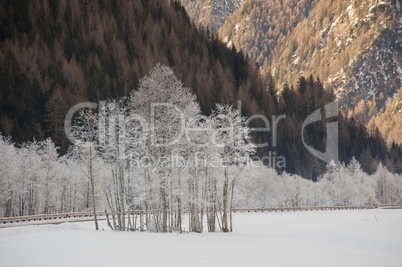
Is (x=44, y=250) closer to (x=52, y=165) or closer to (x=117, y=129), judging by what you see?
(x=117, y=129)

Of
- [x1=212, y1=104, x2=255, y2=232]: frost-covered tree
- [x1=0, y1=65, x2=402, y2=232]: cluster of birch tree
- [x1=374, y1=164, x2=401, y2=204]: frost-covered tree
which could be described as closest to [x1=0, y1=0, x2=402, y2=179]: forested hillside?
[x1=374, y1=164, x2=401, y2=204]: frost-covered tree

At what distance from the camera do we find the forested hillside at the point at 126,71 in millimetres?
87750

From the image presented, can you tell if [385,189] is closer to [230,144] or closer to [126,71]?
[126,71]

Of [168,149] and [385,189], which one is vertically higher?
[168,149]

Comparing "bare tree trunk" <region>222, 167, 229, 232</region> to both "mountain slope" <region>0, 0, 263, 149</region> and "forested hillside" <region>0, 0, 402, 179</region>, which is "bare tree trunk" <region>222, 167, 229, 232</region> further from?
"mountain slope" <region>0, 0, 263, 149</region>

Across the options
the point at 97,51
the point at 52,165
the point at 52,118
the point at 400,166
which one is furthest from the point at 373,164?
the point at 52,165

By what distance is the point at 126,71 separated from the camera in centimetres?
11738

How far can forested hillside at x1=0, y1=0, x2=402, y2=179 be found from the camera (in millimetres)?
87750

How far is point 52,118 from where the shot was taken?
264ft

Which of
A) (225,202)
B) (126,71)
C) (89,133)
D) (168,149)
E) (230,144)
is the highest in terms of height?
(126,71)

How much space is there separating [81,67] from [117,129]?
281 ft

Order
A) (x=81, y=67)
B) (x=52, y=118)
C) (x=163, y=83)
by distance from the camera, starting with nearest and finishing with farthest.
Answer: (x=163, y=83) < (x=52, y=118) < (x=81, y=67)


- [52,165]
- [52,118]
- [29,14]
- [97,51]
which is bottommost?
[52,165]

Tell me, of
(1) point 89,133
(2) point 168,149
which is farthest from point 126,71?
(2) point 168,149
